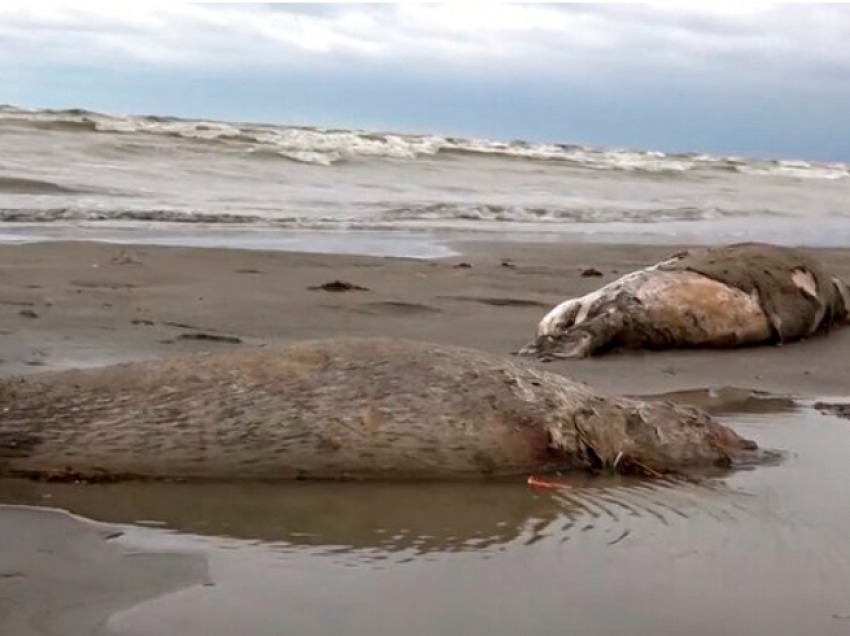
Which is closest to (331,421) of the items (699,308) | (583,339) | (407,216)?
(583,339)

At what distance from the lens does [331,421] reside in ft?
13.7

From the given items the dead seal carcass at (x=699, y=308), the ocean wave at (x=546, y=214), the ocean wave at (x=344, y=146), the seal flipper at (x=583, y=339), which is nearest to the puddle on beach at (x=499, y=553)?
the seal flipper at (x=583, y=339)

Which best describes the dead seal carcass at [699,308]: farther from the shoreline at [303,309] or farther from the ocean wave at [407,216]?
the ocean wave at [407,216]

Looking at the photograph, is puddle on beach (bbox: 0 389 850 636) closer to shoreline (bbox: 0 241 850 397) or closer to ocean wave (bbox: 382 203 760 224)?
shoreline (bbox: 0 241 850 397)

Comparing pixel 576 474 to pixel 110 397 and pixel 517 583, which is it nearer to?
pixel 517 583

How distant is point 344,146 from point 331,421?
26485 millimetres

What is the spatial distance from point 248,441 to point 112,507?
1.69 ft

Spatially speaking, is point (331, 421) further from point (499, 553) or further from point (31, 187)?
point (31, 187)

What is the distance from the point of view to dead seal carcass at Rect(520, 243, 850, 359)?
682 cm

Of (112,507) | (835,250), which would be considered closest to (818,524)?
(112,507)

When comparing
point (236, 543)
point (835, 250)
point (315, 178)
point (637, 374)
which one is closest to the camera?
point (236, 543)

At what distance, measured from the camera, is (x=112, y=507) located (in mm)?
3736

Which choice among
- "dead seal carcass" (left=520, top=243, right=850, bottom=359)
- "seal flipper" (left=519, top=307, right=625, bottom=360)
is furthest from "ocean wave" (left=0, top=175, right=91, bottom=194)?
"seal flipper" (left=519, top=307, right=625, bottom=360)

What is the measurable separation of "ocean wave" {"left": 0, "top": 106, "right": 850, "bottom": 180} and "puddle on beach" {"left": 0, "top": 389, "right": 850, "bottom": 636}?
21220 millimetres
